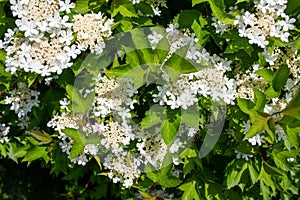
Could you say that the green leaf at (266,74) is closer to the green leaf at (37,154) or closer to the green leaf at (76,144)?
the green leaf at (76,144)

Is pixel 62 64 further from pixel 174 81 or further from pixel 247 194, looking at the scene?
pixel 247 194

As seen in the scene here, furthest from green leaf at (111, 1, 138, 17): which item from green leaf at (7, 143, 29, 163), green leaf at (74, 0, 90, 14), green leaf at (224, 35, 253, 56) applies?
green leaf at (7, 143, 29, 163)

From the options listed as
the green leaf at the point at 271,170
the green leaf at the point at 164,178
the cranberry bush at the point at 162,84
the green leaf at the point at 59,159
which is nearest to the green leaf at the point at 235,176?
the cranberry bush at the point at 162,84

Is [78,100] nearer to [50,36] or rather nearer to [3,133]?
[50,36]

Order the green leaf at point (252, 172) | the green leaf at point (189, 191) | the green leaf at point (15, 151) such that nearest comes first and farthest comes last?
the green leaf at point (252, 172), the green leaf at point (189, 191), the green leaf at point (15, 151)

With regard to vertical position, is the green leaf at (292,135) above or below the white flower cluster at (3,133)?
above

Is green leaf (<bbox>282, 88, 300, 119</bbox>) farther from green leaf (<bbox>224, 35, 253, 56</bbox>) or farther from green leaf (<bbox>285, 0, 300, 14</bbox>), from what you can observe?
green leaf (<bbox>285, 0, 300, 14</bbox>)

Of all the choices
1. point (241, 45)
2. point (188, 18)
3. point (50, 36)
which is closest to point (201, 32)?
point (188, 18)

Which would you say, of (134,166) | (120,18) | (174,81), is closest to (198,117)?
(174,81)
